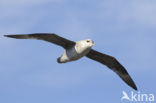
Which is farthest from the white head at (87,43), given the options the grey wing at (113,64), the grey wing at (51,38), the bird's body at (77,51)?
the grey wing at (113,64)

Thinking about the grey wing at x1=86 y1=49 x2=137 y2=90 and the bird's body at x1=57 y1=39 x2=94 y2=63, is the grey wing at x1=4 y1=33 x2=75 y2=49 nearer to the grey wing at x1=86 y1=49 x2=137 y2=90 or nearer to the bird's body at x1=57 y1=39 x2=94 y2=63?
the bird's body at x1=57 y1=39 x2=94 y2=63

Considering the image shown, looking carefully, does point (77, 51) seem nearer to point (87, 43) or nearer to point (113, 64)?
point (87, 43)

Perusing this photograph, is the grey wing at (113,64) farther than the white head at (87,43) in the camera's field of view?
Yes

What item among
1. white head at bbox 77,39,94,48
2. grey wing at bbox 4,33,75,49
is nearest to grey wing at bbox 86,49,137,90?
grey wing at bbox 4,33,75,49

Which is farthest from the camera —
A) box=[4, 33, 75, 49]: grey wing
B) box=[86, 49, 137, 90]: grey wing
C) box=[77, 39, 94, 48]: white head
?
box=[86, 49, 137, 90]: grey wing

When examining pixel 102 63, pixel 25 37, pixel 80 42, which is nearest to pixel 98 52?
pixel 102 63

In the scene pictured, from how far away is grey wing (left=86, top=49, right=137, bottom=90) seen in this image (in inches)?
1015

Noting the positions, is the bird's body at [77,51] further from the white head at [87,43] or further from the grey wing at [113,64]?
the grey wing at [113,64]

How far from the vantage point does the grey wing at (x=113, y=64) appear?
1015 inches

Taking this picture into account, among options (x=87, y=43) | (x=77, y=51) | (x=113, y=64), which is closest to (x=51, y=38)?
(x=77, y=51)

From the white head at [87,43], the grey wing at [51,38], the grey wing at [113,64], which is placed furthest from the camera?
the grey wing at [113,64]

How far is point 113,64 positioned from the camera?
26.7 meters

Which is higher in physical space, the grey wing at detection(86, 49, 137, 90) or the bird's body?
the grey wing at detection(86, 49, 137, 90)

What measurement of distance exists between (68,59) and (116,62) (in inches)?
160
